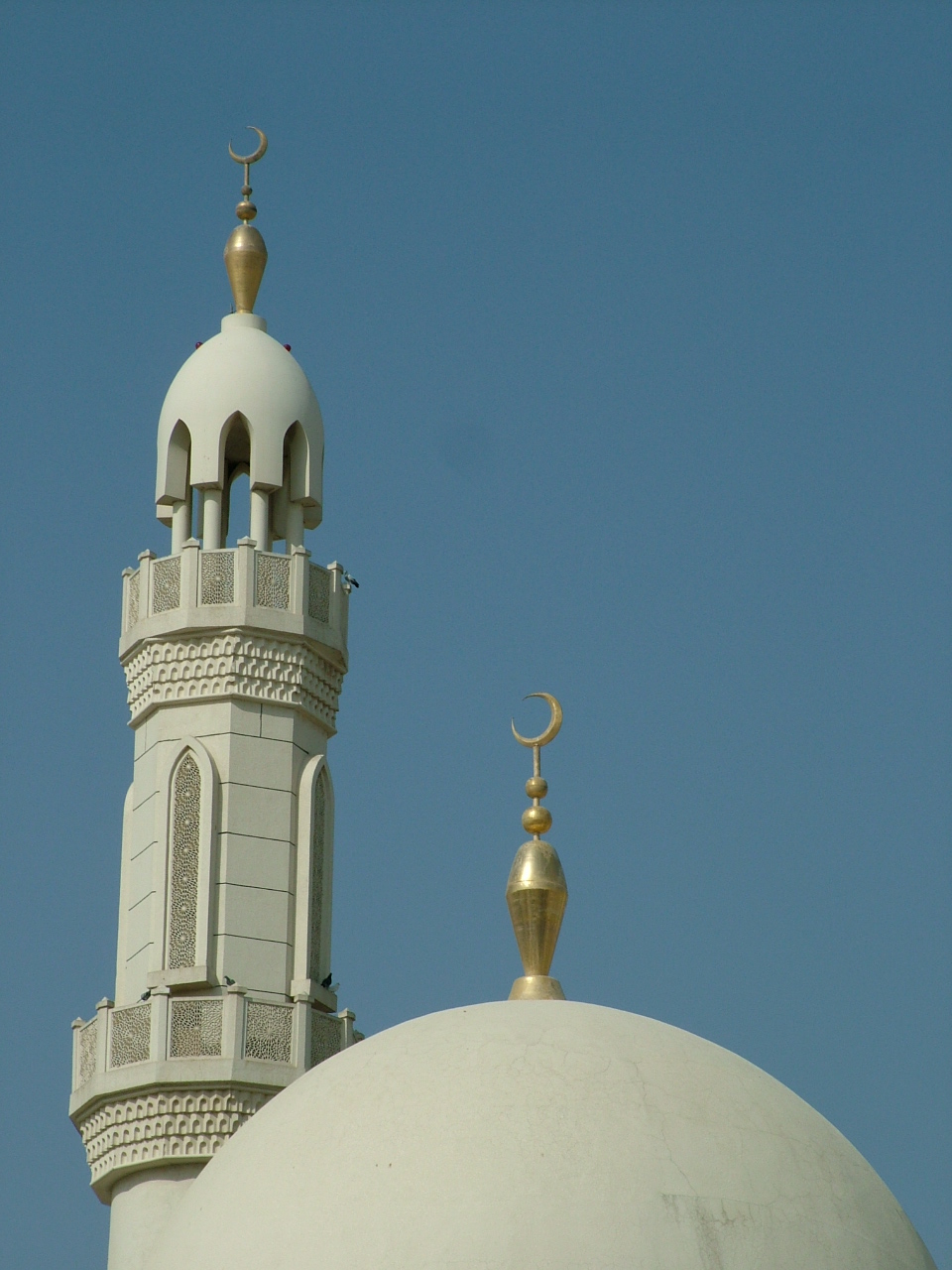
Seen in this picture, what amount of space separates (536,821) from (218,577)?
6.54 m

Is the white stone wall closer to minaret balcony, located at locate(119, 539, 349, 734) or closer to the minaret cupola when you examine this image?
minaret balcony, located at locate(119, 539, 349, 734)

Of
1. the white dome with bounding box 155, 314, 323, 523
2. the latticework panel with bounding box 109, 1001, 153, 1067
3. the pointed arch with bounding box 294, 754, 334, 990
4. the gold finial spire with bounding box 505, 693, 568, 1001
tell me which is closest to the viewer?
the gold finial spire with bounding box 505, 693, 568, 1001

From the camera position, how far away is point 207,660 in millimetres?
17609

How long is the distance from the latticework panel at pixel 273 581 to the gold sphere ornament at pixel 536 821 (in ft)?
20.6

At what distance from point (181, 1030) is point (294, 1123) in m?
6.99

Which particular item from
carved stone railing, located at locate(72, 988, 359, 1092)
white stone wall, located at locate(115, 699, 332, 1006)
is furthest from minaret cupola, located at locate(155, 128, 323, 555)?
carved stone railing, located at locate(72, 988, 359, 1092)

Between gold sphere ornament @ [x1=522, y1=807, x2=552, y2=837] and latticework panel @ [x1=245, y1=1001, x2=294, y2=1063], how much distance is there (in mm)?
5349

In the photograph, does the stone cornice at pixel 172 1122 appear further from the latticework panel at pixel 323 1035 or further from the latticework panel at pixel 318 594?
the latticework panel at pixel 318 594

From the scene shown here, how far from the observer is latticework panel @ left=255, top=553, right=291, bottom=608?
703 inches

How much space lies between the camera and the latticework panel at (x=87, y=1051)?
17125 millimetres

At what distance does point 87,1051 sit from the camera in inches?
681

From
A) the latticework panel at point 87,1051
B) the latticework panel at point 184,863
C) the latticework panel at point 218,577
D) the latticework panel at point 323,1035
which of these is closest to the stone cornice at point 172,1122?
the latticework panel at point 87,1051

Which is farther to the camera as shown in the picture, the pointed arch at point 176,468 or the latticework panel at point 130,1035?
the pointed arch at point 176,468

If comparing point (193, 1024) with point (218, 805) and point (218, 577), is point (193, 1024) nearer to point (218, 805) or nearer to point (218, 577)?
point (218, 805)
